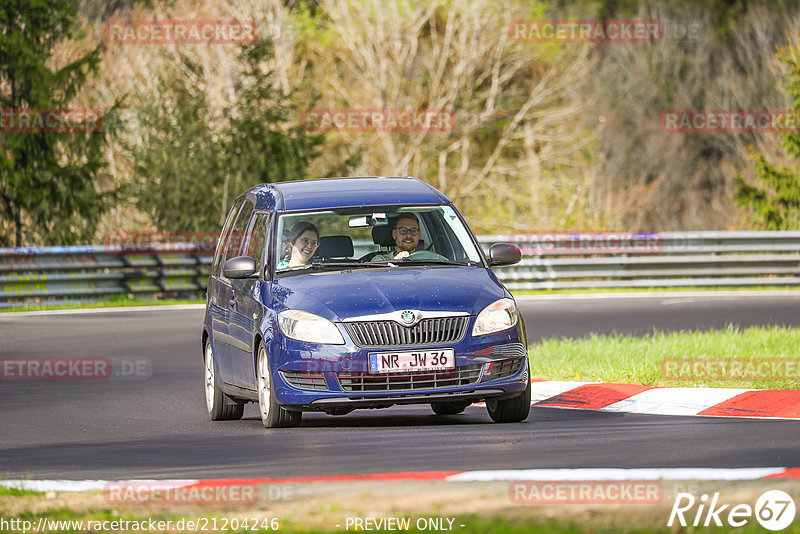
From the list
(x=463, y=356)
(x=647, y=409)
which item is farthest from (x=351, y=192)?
(x=647, y=409)

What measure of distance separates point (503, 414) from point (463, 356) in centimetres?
82

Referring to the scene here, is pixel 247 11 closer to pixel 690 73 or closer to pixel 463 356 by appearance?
pixel 690 73

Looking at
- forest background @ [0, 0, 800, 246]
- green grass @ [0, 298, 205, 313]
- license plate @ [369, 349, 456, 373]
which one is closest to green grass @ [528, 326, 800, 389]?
license plate @ [369, 349, 456, 373]

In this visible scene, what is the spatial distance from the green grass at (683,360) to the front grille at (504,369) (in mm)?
2721

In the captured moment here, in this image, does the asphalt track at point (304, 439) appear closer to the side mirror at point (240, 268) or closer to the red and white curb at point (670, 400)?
the red and white curb at point (670, 400)

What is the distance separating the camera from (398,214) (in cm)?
1173

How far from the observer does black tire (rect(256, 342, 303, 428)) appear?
35.5ft

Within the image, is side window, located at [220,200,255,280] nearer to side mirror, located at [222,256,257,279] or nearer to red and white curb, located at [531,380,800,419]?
side mirror, located at [222,256,257,279]

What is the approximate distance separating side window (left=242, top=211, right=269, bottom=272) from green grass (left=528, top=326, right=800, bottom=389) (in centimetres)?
323

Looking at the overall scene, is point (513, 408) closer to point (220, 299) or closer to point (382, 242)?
point (382, 242)

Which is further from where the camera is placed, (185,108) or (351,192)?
(185,108)

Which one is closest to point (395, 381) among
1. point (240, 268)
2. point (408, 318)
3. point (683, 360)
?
point (408, 318)

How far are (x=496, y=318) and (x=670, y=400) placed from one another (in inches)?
84.1

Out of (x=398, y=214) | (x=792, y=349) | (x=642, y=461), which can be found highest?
(x=398, y=214)
